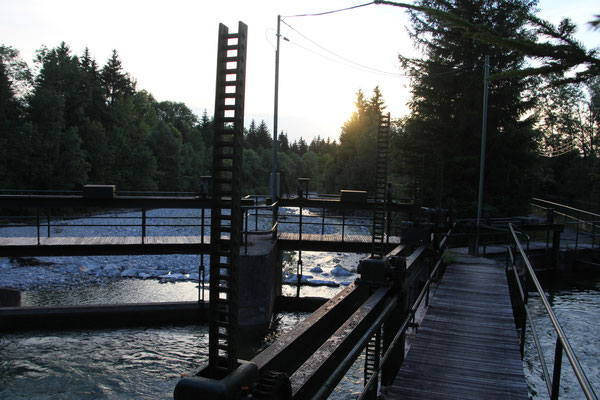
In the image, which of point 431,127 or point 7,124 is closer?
point 431,127

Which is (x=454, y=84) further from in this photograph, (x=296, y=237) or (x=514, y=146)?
(x=296, y=237)

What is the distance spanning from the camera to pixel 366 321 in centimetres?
359

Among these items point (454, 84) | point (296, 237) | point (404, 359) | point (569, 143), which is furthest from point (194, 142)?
point (404, 359)

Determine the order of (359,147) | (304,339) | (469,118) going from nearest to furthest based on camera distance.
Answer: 1. (304,339)
2. (469,118)
3. (359,147)

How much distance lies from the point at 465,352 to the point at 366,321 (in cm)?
293

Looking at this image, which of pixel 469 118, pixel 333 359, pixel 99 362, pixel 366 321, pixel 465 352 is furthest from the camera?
pixel 469 118

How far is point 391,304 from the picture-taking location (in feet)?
14.3

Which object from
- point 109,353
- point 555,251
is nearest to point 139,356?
point 109,353

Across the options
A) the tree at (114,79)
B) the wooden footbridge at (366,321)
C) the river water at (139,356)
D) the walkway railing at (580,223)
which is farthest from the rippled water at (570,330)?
the tree at (114,79)

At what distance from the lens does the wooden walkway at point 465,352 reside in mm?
4762

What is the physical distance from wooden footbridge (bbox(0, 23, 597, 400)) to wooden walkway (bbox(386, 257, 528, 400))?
0.05 ft

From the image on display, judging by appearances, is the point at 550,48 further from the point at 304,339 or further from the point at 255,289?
the point at 255,289

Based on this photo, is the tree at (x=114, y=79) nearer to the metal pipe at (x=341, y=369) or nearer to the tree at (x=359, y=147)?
the tree at (x=359, y=147)

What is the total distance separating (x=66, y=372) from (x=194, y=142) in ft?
298
